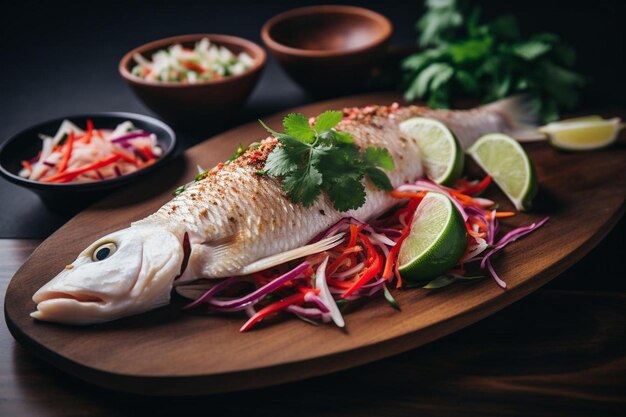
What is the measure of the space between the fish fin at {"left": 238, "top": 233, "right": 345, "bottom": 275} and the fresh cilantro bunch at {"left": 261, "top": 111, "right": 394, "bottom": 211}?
7.0 inches

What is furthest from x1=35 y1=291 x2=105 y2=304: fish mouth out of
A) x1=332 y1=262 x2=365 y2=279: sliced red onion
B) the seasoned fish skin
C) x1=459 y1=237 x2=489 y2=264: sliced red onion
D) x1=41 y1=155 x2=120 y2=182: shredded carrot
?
x1=459 y1=237 x2=489 y2=264: sliced red onion

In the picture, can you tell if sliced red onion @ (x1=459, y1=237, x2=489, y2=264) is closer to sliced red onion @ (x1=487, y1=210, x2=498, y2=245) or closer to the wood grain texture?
sliced red onion @ (x1=487, y1=210, x2=498, y2=245)

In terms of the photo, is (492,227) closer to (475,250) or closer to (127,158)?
(475,250)

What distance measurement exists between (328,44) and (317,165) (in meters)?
2.35

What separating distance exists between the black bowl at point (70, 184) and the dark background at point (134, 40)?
0.55m

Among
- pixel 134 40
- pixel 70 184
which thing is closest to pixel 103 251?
pixel 70 184

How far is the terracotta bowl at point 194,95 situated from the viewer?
4.23 m

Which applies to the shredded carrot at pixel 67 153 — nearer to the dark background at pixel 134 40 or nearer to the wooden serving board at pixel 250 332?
the wooden serving board at pixel 250 332

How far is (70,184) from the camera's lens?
3.49 meters

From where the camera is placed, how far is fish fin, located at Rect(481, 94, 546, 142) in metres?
4.14

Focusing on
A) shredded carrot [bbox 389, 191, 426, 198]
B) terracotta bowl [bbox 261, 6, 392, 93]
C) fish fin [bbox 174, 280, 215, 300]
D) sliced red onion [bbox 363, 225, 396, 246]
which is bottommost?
fish fin [bbox 174, 280, 215, 300]

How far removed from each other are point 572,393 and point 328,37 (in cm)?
335

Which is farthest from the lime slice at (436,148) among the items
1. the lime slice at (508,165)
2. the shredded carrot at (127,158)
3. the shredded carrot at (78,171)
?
the shredded carrot at (78,171)

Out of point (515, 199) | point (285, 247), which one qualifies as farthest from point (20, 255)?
point (515, 199)
